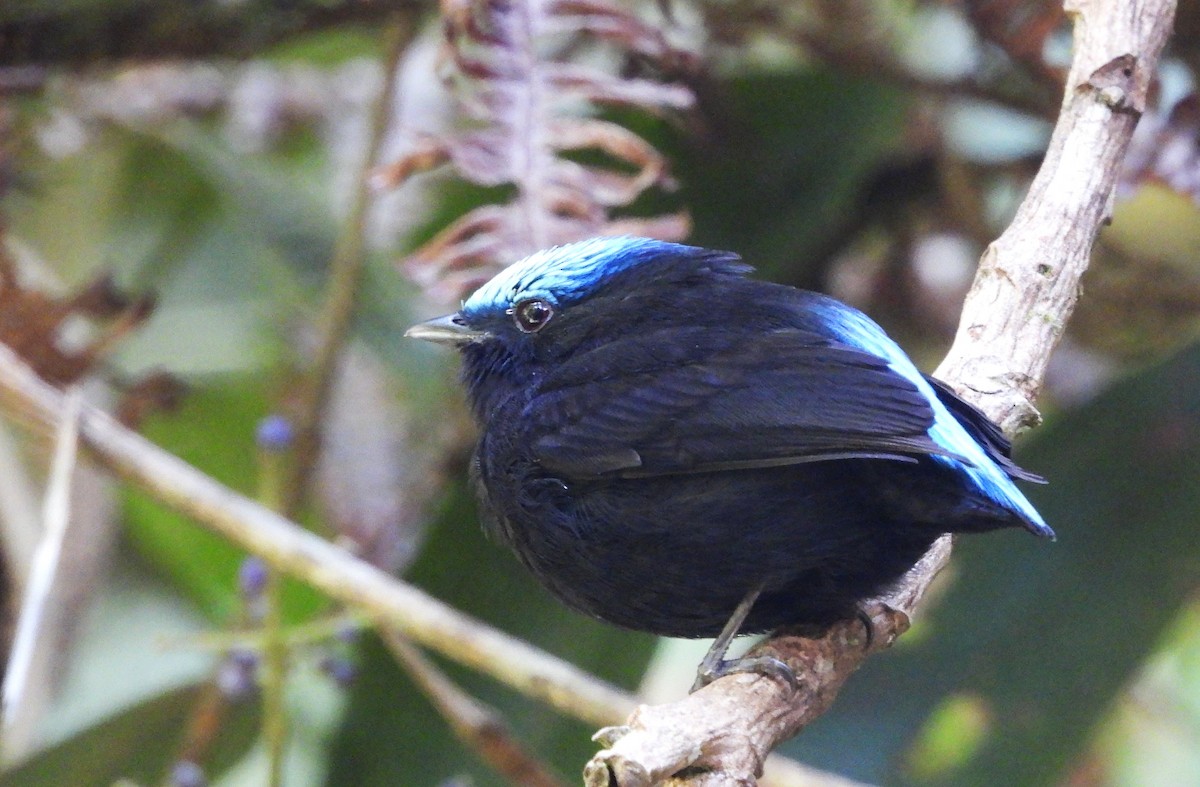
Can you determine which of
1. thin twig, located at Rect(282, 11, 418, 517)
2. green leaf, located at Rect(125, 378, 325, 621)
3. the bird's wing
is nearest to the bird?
the bird's wing

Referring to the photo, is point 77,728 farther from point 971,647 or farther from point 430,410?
point 971,647

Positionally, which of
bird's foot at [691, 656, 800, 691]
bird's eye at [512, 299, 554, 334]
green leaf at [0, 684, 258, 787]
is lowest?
green leaf at [0, 684, 258, 787]

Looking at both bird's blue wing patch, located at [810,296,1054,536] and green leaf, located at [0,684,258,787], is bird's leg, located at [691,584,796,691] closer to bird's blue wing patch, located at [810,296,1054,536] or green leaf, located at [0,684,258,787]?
bird's blue wing patch, located at [810,296,1054,536]

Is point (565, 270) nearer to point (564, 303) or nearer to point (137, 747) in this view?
point (564, 303)

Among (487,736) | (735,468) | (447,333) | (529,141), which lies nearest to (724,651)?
(735,468)

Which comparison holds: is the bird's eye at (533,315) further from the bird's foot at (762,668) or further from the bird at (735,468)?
the bird's foot at (762,668)

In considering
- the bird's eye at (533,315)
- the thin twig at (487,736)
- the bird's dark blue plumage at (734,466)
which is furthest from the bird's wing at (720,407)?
the thin twig at (487,736)
